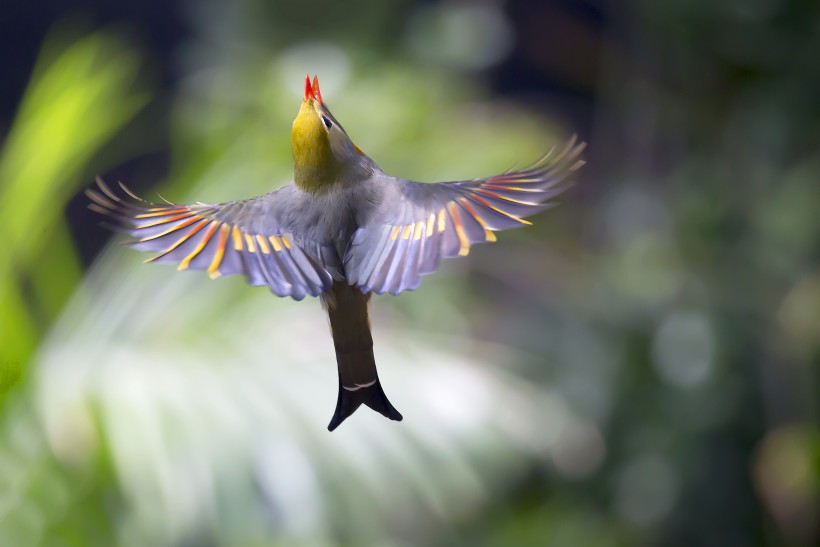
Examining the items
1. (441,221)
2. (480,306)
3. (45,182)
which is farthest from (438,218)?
(480,306)

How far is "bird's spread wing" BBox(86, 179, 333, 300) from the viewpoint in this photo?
9.0 inches

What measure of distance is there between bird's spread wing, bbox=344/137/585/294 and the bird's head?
0.01 meters

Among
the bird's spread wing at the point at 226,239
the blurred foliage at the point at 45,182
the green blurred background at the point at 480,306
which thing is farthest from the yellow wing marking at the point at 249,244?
the green blurred background at the point at 480,306

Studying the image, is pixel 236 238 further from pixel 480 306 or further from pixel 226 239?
pixel 480 306

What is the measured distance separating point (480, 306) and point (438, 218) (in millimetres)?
1851

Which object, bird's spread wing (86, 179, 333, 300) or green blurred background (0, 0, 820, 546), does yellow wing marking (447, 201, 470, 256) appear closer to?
bird's spread wing (86, 179, 333, 300)

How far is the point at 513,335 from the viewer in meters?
2.03

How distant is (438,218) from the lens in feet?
0.80

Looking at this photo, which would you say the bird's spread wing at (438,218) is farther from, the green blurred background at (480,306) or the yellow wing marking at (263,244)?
the green blurred background at (480,306)

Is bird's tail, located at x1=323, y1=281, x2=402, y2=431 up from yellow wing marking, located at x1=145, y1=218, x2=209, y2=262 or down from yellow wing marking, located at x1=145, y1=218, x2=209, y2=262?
down

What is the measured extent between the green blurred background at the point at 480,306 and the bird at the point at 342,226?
1.64ft

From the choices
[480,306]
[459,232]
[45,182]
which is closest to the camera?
[459,232]

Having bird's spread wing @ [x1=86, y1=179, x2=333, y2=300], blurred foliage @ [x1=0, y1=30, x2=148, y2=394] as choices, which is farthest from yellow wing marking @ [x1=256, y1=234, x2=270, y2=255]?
blurred foliage @ [x1=0, y1=30, x2=148, y2=394]

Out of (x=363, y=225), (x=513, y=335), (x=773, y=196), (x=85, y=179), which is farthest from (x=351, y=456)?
(x=773, y=196)
